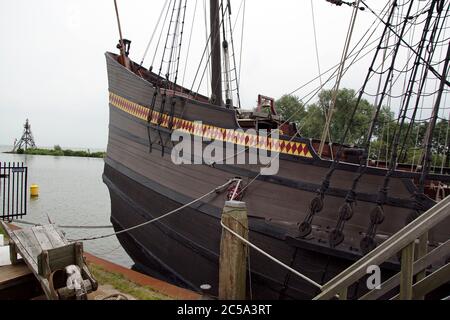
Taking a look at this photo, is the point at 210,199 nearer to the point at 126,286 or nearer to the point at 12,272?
the point at 126,286

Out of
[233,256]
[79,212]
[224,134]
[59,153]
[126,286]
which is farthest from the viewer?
[59,153]

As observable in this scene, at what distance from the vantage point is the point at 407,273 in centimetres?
197

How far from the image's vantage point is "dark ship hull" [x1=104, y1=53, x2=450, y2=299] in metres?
3.79

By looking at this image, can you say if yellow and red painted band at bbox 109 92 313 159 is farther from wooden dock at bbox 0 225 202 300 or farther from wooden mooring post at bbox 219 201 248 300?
wooden dock at bbox 0 225 202 300

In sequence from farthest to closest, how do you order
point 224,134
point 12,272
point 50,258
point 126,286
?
point 224,134 < point 126,286 < point 12,272 < point 50,258

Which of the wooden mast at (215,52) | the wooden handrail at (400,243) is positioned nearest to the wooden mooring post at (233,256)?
the wooden handrail at (400,243)

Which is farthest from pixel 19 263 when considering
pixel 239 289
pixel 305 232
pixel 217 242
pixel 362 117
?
pixel 362 117

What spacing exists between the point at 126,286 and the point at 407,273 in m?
2.85

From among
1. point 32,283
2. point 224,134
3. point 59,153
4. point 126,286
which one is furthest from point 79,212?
point 59,153

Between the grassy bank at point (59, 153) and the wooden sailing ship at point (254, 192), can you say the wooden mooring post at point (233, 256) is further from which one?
the grassy bank at point (59, 153)

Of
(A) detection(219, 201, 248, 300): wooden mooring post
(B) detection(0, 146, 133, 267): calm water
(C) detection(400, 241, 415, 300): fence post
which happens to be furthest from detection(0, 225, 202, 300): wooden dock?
(B) detection(0, 146, 133, 267): calm water

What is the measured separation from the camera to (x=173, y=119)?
5879mm
